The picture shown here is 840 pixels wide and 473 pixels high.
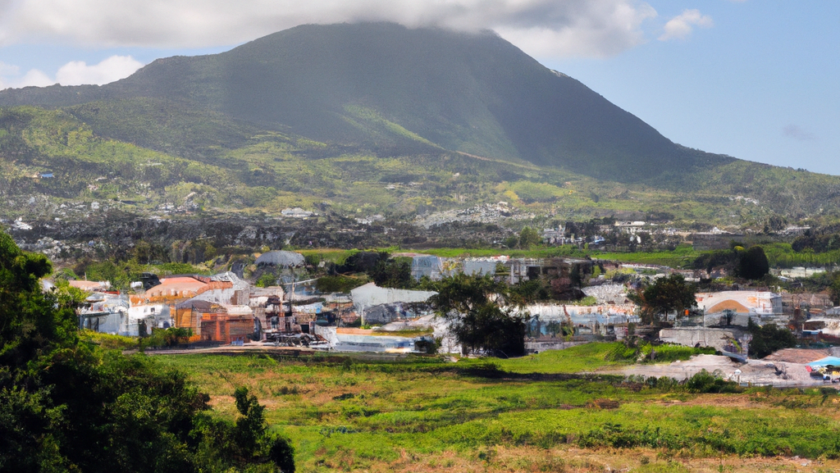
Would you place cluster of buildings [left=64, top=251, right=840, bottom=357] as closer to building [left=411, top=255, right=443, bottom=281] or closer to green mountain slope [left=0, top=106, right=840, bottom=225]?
building [left=411, top=255, right=443, bottom=281]

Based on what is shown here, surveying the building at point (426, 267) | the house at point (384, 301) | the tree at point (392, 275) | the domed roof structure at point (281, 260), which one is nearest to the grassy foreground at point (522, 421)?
the house at point (384, 301)

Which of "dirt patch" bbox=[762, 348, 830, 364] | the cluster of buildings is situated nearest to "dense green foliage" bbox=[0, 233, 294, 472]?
the cluster of buildings

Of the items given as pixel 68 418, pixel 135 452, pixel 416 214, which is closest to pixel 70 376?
pixel 68 418

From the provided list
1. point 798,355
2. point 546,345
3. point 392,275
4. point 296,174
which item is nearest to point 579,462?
point 798,355

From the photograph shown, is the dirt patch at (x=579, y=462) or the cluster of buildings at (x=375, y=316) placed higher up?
the cluster of buildings at (x=375, y=316)

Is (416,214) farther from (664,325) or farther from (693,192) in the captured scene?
(664,325)

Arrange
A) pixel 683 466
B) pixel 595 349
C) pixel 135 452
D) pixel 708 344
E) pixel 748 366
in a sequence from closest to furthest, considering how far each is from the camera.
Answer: pixel 135 452 → pixel 683 466 → pixel 748 366 → pixel 708 344 → pixel 595 349

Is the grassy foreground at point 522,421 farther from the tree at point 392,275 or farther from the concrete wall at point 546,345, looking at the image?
the tree at point 392,275
